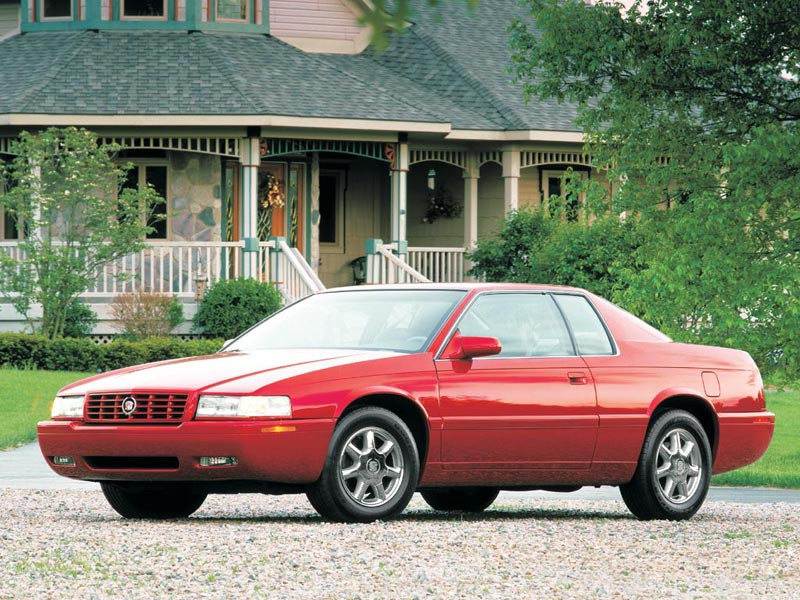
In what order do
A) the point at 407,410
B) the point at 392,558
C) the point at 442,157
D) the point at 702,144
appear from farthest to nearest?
1. the point at 442,157
2. the point at 702,144
3. the point at 407,410
4. the point at 392,558

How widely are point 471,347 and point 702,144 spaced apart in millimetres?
8144

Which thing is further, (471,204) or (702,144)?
(471,204)

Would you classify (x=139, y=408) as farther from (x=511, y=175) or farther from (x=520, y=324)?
(x=511, y=175)

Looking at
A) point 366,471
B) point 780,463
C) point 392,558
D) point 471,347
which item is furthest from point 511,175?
point 392,558

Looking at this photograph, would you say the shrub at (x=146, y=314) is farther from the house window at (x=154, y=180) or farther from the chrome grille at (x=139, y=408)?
the chrome grille at (x=139, y=408)

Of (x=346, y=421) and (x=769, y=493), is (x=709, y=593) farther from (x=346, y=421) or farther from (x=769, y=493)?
(x=769, y=493)

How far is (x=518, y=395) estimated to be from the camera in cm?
998

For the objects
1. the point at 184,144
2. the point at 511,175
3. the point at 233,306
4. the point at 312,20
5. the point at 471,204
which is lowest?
the point at 233,306

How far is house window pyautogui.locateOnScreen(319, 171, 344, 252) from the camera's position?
103 ft

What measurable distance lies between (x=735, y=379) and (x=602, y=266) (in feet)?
51.4

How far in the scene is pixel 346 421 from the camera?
9.20 m

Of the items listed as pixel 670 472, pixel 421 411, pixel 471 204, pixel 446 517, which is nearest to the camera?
pixel 421 411

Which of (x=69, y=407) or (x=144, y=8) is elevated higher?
(x=144, y=8)

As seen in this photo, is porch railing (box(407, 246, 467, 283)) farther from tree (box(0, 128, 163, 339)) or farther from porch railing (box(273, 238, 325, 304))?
tree (box(0, 128, 163, 339))
